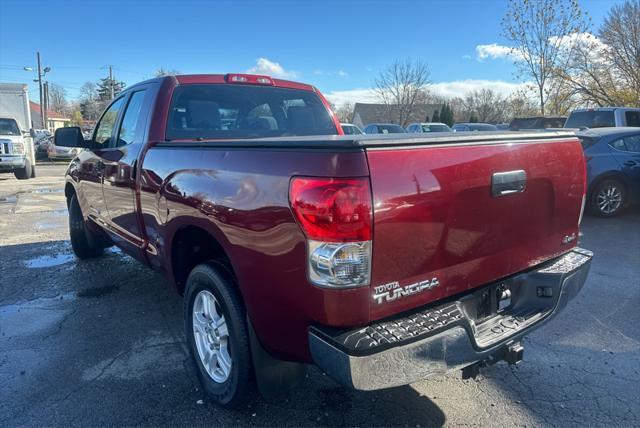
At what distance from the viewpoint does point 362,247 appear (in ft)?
5.94

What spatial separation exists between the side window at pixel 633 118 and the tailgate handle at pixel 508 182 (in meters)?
12.1

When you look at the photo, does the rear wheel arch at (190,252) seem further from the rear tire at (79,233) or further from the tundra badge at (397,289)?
the rear tire at (79,233)

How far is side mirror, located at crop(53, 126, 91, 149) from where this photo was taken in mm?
4652

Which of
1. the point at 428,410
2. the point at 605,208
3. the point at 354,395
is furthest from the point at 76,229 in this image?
the point at 605,208

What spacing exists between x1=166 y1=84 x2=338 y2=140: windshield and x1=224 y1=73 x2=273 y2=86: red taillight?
44mm

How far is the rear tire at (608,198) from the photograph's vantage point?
318 inches

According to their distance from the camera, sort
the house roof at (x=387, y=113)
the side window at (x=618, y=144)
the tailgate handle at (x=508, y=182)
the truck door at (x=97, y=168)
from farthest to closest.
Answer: the house roof at (x=387, y=113) → the side window at (x=618, y=144) → the truck door at (x=97, y=168) → the tailgate handle at (x=508, y=182)

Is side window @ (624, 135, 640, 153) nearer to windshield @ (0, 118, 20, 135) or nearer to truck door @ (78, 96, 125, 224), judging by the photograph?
truck door @ (78, 96, 125, 224)

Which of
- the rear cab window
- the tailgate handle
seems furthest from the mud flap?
the rear cab window

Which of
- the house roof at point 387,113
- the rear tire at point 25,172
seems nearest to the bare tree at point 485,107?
the house roof at point 387,113

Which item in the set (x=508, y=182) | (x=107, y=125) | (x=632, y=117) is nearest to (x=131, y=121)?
(x=107, y=125)

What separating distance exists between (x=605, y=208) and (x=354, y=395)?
7370mm

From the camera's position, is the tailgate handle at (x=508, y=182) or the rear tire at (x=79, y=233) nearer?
the tailgate handle at (x=508, y=182)

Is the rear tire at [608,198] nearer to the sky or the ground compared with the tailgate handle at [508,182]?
nearer to the ground
